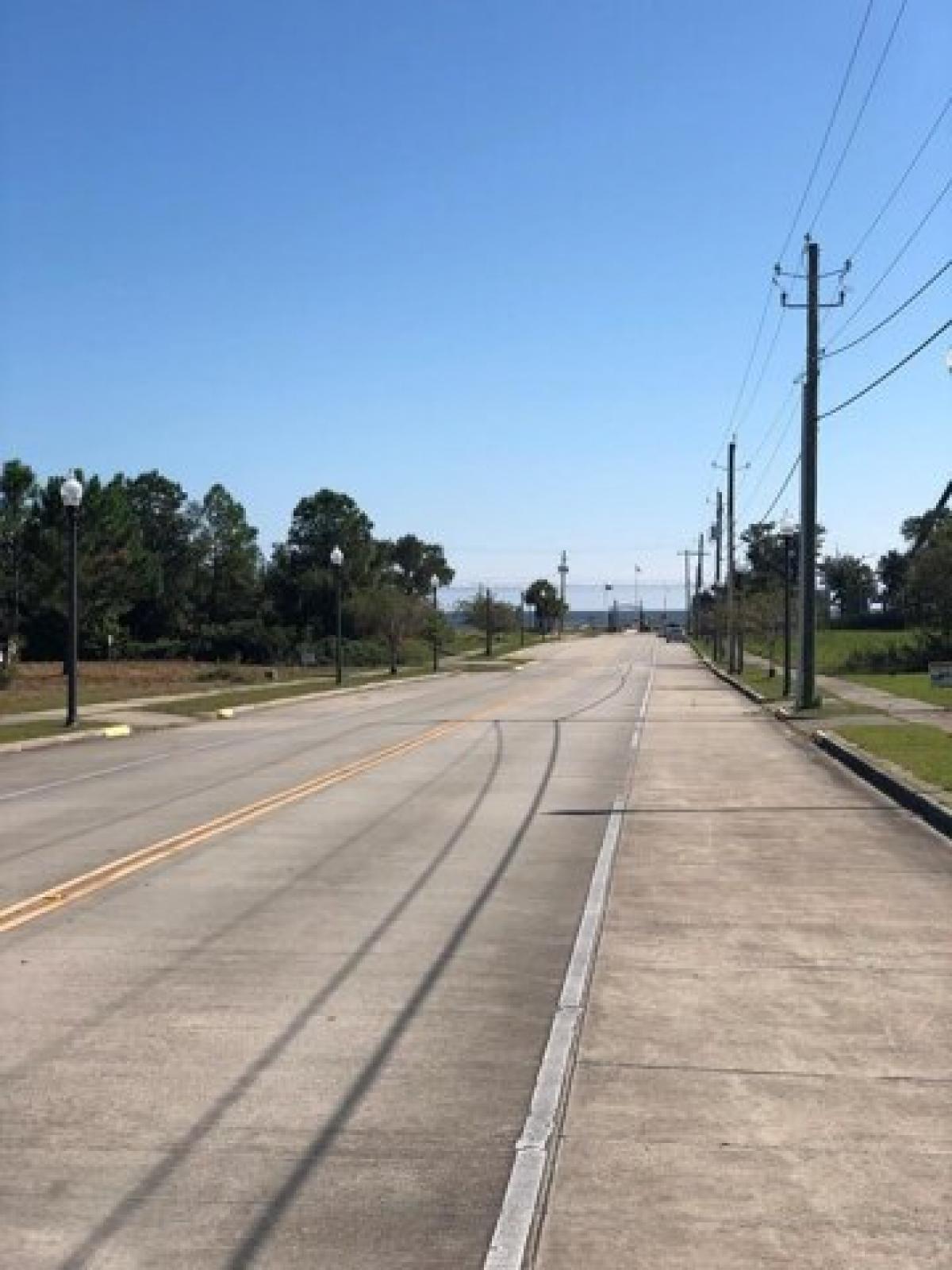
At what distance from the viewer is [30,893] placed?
10.3 meters

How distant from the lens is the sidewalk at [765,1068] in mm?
4480

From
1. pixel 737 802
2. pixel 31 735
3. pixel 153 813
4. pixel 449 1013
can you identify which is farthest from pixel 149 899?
pixel 31 735

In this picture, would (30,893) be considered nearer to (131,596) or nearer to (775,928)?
(775,928)

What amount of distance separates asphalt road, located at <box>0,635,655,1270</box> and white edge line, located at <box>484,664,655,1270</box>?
60 millimetres

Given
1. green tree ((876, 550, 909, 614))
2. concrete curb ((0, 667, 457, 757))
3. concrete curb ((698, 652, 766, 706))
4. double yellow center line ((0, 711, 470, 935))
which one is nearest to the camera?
double yellow center line ((0, 711, 470, 935))

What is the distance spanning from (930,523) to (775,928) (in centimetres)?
2388

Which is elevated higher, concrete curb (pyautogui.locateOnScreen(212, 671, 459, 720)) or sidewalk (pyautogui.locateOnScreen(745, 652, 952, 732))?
sidewalk (pyautogui.locateOnScreen(745, 652, 952, 732))

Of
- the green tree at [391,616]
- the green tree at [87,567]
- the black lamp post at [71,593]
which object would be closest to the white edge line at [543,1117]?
the black lamp post at [71,593]

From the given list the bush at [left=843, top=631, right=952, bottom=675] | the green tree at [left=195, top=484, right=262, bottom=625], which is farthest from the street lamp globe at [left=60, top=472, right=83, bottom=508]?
the green tree at [left=195, top=484, right=262, bottom=625]

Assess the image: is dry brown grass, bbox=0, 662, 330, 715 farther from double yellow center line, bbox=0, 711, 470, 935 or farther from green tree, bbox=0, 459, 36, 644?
double yellow center line, bbox=0, 711, 470, 935

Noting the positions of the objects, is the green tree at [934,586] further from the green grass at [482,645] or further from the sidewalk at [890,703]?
the green grass at [482,645]

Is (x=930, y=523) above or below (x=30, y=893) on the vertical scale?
above

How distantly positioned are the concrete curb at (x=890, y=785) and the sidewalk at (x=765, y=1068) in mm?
1298

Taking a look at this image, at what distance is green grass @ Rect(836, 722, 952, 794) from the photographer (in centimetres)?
1755
